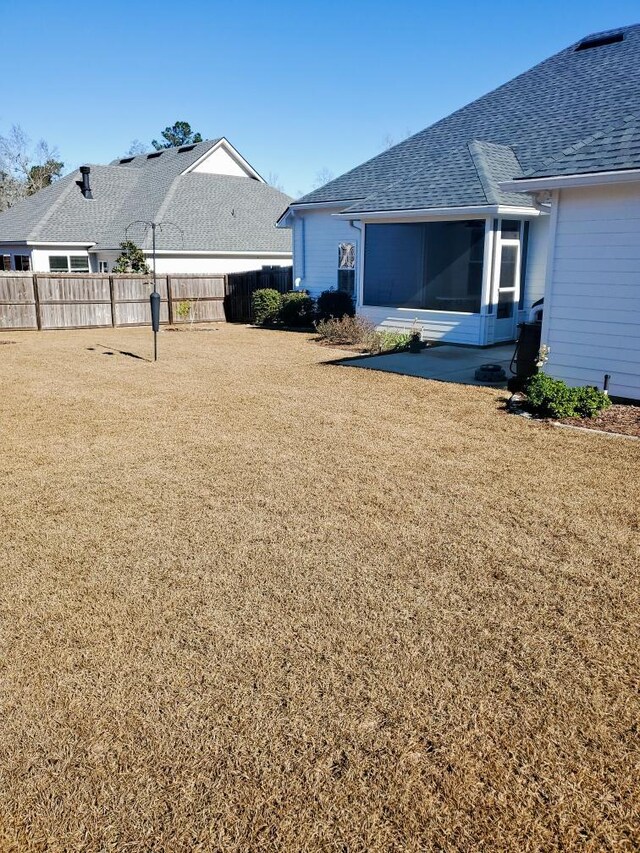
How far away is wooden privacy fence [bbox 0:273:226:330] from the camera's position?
19.8 meters

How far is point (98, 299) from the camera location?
69.5ft

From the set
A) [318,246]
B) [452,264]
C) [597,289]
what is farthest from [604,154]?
[318,246]

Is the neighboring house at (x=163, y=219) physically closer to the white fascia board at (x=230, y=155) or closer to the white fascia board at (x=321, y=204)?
the white fascia board at (x=230, y=155)

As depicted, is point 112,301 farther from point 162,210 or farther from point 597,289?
point 597,289

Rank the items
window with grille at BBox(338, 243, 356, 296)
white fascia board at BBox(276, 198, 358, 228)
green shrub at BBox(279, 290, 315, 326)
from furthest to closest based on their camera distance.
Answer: green shrub at BBox(279, 290, 315, 326)
window with grille at BBox(338, 243, 356, 296)
white fascia board at BBox(276, 198, 358, 228)

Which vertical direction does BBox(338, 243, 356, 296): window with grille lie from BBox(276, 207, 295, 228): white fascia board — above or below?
below

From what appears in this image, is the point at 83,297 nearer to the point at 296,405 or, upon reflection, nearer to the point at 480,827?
the point at 296,405

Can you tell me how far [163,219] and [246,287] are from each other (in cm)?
615

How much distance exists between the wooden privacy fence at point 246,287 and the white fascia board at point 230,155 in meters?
9.54

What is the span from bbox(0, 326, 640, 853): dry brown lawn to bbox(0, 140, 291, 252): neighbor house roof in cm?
2131

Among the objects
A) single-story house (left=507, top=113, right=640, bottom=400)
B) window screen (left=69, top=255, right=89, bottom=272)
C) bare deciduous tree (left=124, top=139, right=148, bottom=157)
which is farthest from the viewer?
bare deciduous tree (left=124, top=139, right=148, bottom=157)

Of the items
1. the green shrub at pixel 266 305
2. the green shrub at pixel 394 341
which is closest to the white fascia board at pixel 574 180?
the green shrub at pixel 394 341

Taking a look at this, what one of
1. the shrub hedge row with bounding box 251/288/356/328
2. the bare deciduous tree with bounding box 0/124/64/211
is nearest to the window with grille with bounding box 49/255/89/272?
the shrub hedge row with bounding box 251/288/356/328

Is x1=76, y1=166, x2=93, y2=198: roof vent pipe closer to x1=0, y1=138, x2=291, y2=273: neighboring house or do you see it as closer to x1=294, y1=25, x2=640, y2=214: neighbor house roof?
x1=0, y1=138, x2=291, y2=273: neighboring house
